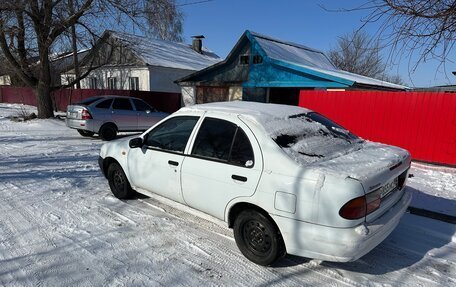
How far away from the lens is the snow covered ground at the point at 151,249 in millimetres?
3185

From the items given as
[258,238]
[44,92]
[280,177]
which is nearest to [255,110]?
[280,177]

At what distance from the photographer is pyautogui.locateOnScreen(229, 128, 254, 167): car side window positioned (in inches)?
135

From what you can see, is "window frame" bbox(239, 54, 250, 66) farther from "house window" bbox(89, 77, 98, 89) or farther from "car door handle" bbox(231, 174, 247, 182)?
"house window" bbox(89, 77, 98, 89)

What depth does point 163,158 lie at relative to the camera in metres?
4.30

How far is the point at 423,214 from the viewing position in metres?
4.91

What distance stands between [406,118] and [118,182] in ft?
24.4

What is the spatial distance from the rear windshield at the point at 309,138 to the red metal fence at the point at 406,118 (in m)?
5.38

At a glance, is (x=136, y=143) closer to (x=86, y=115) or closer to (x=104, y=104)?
(x=86, y=115)

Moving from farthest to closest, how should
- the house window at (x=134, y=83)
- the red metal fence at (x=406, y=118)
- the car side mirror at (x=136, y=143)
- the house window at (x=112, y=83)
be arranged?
1. the house window at (x=112, y=83)
2. the house window at (x=134, y=83)
3. the red metal fence at (x=406, y=118)
4. the car side mirror at (x=136, y=143)

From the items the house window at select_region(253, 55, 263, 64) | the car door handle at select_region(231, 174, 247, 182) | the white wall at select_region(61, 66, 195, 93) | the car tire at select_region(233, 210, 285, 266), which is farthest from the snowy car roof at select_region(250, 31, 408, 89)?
the car tire at select_region(233, 210, 285, 266)

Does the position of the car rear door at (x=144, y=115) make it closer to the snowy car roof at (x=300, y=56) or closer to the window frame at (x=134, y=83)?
the snowy car roof at (x=300, y=56)

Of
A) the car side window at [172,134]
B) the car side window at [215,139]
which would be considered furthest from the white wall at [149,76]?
the car side window at [215,139]

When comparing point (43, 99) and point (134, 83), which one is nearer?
point (43, 99)

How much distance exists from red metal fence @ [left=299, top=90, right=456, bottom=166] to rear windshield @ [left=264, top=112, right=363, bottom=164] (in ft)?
17.6
